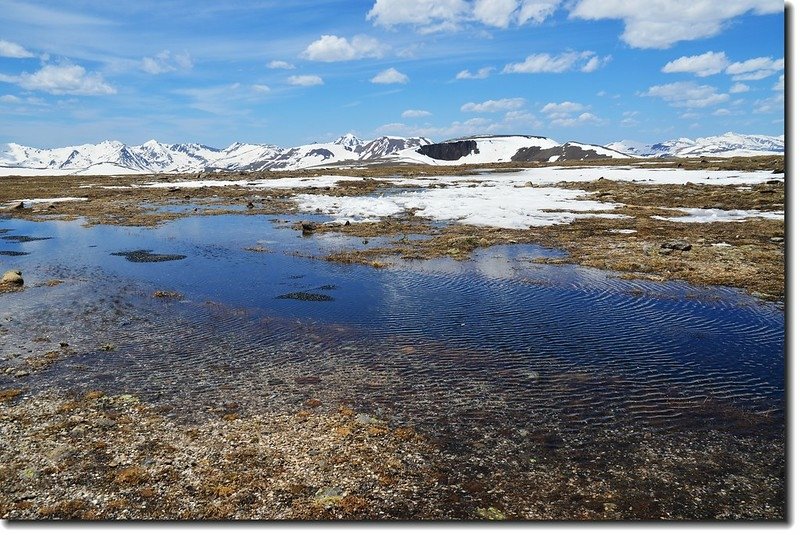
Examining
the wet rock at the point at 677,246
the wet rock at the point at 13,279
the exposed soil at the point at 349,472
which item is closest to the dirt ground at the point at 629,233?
the wet rock at the point at 677,246

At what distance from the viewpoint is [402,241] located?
42188 millimetres

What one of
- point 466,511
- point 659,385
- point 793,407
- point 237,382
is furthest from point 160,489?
point 659,385

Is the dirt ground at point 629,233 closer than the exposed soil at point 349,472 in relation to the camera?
No

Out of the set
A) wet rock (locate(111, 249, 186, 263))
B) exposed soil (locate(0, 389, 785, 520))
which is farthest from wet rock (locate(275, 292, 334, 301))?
wet rock (locate(111, 249, 186, 263))

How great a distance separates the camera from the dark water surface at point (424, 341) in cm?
1455

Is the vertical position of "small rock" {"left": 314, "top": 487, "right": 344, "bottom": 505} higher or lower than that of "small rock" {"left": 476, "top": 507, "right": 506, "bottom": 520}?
higher

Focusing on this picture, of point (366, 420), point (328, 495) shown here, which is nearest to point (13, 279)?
point (366, 420)

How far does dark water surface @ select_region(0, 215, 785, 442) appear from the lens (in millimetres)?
14547

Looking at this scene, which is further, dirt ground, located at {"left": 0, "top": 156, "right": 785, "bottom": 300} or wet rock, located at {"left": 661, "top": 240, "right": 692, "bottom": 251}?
wet rock, located at {"left": 661, "top": 240, "right": 692, "bottom": 251}

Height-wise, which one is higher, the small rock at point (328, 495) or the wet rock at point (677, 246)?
the wet rock at point (677, 246)

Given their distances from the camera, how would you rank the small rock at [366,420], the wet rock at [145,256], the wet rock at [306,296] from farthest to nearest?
the wet rock at [145,256]
the wet rock at [306,296]
the small rock at [366,420]

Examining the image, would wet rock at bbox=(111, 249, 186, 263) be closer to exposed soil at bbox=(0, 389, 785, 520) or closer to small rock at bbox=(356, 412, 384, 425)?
exposed soil at bbox=(0, 389, 785, 520)

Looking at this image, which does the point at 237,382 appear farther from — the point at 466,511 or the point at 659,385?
the point at 659,385

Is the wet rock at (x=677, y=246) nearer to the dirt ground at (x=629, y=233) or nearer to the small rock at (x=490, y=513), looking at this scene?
the dirt ground at (x=629, y=233)
